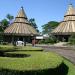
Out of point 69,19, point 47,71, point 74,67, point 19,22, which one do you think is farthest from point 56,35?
point 47,71

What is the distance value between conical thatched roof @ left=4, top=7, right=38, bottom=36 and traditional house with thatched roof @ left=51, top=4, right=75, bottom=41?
6.76 metres

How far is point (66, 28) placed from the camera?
69750 mm

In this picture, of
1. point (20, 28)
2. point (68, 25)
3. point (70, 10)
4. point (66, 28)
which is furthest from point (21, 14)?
point (68, 25)

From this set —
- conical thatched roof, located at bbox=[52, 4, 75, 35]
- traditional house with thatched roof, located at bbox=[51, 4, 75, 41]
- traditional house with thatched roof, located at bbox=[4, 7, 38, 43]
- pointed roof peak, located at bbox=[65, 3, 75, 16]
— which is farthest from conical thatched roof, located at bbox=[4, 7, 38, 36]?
pointed roof peak, located at bbox=[65, 3, 75, 16]

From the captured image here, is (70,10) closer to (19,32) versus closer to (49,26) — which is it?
(19,32)

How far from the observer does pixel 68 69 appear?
15328 millimetres

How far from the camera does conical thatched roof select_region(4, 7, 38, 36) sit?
227ft

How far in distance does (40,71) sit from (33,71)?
34 cm

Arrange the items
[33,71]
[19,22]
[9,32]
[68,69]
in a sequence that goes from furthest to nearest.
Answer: [19,22]
[9,32]
[68,69]
[33,71]

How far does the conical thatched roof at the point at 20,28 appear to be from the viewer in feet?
227

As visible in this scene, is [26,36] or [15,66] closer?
[15,66]

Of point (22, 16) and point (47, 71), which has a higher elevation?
point (22, 16)

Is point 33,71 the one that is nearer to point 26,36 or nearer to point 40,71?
point 40,71

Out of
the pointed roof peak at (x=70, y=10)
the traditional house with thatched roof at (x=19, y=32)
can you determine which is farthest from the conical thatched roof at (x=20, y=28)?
the pointed roof peak at (x=70, y=10)
